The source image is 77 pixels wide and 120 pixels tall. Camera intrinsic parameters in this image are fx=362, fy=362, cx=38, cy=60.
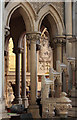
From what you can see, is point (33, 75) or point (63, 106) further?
point (33, 75)

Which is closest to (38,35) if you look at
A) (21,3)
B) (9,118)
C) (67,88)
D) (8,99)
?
(21,3)

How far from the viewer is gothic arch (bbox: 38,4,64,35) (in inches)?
532

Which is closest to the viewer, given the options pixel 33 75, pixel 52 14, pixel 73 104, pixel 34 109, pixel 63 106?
pixel 63 106

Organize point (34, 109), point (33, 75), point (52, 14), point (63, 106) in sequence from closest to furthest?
point (63, 106)
point (34, 109)
point (33, 75)
point (52, 14)

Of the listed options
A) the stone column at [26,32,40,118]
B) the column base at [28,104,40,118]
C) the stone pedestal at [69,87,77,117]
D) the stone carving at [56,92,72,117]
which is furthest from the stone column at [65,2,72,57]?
the stone carving at [56,92,72,117]

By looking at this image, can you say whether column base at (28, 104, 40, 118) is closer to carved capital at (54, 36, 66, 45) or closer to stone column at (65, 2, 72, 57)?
stone column at (65, 2, 72, 57)

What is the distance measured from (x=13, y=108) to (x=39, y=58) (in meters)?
10.6

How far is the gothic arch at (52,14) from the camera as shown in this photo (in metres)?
13.5

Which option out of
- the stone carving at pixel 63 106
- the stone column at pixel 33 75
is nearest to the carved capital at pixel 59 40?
the stone column at pixel 33 75

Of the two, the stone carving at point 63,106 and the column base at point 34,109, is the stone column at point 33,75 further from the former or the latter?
the stone carving at point 63,106

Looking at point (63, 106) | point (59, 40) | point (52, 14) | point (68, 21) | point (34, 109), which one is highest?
point (52, 14)

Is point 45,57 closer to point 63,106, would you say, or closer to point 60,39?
point 60,39

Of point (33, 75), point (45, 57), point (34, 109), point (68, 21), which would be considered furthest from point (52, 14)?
point (45, 57)

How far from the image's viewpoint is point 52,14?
45.5ft
